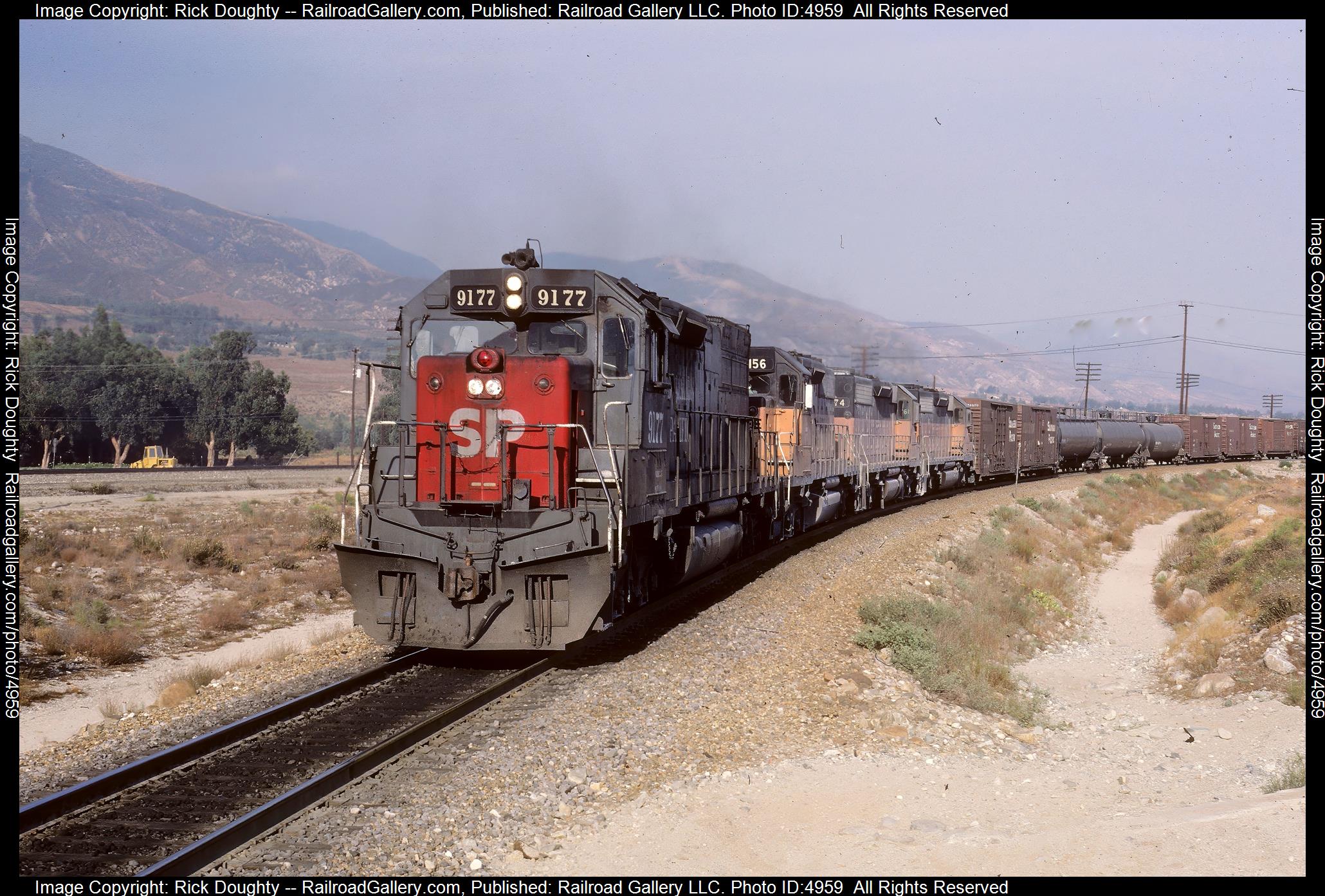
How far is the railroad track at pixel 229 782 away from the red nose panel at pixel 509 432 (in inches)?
78.3

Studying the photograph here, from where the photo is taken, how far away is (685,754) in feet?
25.1

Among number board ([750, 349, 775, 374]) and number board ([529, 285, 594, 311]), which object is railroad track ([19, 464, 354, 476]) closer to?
number board ([750, 349, 775, 374])

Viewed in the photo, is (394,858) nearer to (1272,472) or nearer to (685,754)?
(685,754)

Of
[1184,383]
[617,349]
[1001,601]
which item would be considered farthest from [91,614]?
[1184,383]

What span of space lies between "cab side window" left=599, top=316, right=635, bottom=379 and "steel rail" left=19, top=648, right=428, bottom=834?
12.7 feet

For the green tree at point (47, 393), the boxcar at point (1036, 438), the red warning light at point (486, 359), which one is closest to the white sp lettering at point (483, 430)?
the red warning light at point (486, 359)

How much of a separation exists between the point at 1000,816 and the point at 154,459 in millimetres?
69785

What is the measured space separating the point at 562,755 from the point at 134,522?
27951 millimetres

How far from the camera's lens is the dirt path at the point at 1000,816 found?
18.2 feet

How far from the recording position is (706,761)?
754 cm

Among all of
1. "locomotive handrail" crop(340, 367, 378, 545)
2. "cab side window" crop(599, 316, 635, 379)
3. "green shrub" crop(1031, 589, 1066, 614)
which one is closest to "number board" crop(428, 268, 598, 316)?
"cab side window" crop(599, 316, 635, 379)

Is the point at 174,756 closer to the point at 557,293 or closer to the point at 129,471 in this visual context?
the point at 557,293
